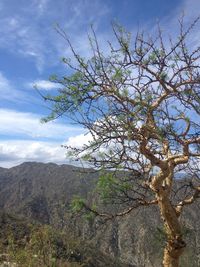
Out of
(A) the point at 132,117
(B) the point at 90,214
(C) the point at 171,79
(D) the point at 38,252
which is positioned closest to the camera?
(A) the point at 132,117

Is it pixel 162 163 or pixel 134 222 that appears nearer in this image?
pixel 162 163

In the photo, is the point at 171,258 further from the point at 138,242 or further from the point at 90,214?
the point at 138,242

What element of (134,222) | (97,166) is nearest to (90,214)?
(97,166)

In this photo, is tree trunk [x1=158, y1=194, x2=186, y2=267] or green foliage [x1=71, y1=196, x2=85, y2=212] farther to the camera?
green foliage [x1=71, y1=196, x2=85, y2=212]

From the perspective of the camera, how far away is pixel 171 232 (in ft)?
26.1

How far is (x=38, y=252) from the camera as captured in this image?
9.51 meters

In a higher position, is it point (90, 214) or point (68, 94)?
point (68, 94)

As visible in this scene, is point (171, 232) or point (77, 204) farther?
point (77, 204)

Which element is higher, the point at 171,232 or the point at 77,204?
the point at 77,204

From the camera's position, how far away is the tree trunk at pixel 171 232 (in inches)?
309

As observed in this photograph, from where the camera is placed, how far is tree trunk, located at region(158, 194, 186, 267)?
786cm

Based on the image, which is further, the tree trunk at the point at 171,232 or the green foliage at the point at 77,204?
the green foliage at the point at 77,204

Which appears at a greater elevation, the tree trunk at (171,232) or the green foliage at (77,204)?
the green foliage at (77,204)

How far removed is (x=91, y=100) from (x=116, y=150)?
1.09 m
